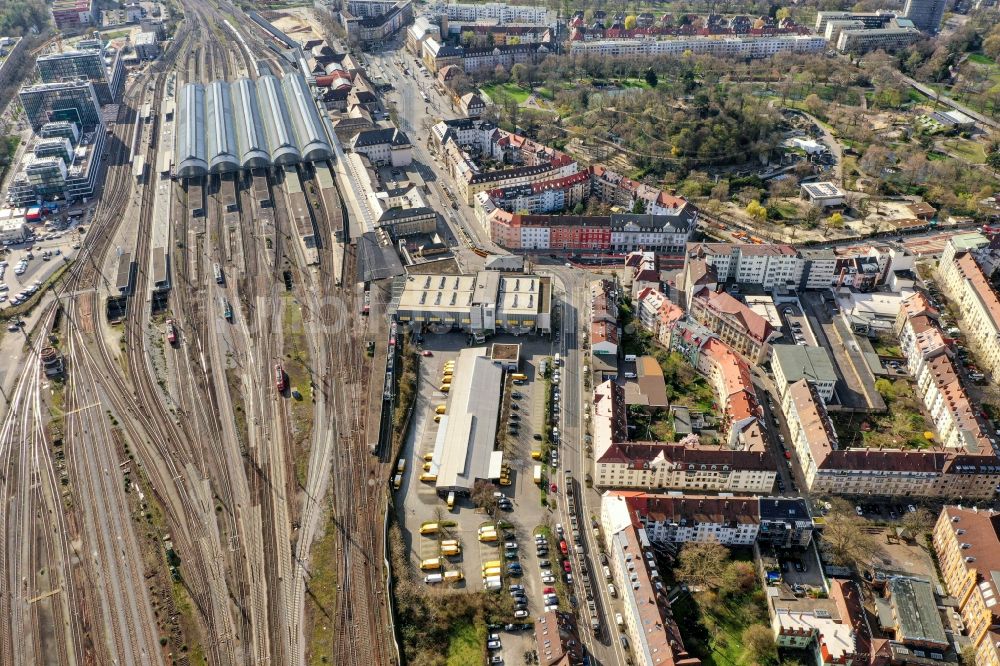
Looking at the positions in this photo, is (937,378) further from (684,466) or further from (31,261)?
(31,261)

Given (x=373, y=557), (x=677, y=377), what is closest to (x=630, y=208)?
(x=677, y=377)

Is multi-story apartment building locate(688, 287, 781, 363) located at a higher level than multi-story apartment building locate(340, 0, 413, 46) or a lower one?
lower

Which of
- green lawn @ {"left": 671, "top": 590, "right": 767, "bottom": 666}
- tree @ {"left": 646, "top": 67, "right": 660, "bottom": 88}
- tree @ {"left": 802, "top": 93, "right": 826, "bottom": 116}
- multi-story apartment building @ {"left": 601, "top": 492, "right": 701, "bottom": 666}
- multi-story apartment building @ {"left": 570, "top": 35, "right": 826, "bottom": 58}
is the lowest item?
green lawn @ {"left": 671, "top": 590, "right": 767, "bottom": 666}

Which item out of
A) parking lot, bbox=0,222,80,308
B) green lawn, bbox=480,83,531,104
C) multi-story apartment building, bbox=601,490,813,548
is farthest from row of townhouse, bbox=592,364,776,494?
green lawn, bbox=480,83,531,104

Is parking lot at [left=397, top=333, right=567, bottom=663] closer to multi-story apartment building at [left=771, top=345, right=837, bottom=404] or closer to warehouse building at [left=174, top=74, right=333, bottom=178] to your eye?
multi-story apartment building at [left=771, top=345, right=837, bottom=404]

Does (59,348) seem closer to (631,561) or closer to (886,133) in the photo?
(631,561)

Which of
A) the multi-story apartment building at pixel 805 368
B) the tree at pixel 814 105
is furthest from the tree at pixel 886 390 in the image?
the tree at pixel 814 105
